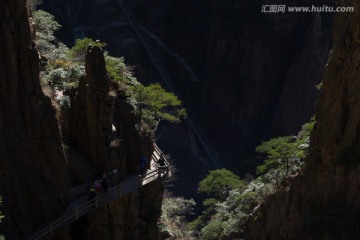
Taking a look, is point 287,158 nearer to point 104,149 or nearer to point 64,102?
point 104,149

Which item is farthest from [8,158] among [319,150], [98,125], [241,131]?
A: [241,131]

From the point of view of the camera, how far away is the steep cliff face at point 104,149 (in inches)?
780

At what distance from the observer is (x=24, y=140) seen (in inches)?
672

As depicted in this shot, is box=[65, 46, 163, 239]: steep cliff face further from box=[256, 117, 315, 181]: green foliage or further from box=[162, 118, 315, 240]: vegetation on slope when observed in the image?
box=[256, 117, 315, 181]: green foliage

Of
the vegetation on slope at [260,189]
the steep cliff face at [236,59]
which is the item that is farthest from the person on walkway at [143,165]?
the steep cliff face at [236,59]

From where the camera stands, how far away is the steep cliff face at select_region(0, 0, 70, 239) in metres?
16.4

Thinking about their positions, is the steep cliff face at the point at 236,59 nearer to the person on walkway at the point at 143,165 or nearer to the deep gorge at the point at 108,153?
the deep gorge at the point at 108,153

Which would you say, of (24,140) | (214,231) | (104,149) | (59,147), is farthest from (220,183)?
(24,140)

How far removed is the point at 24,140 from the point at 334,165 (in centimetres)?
1120

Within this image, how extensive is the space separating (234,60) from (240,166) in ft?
43.8

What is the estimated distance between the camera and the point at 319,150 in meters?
21.9

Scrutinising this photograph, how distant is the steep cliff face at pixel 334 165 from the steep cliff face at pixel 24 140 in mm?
9140

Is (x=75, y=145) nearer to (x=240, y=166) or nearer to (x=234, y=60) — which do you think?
(x=240, y=166)

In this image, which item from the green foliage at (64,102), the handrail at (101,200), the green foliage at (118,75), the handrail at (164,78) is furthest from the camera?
the handrail at (164,78)
